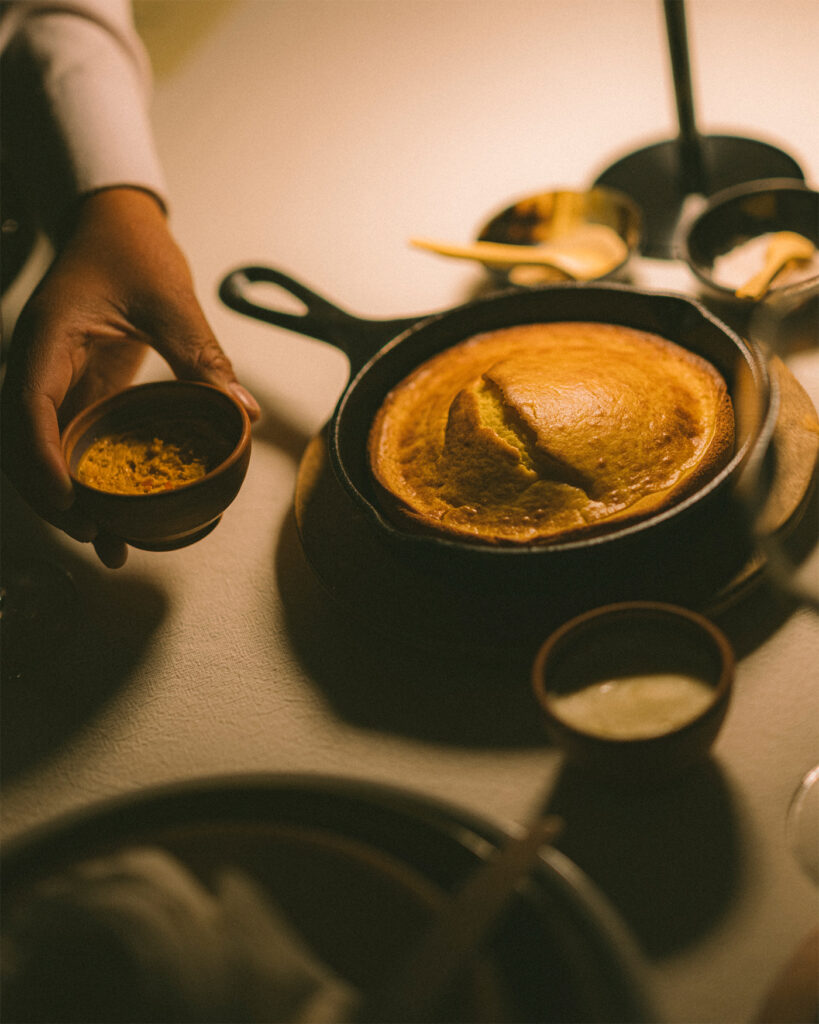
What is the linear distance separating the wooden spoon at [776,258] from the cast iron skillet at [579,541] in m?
0.15

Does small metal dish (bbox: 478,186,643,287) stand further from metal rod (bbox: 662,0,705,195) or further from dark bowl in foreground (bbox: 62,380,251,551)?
dark bowl in foreground (bbox: 62,380,251,551)

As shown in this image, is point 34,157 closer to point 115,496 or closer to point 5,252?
point 5,252

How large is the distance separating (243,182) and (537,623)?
4.70 feet

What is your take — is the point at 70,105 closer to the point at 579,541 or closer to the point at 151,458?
the point at 151,458

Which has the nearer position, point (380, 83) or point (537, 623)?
point (537, 623)

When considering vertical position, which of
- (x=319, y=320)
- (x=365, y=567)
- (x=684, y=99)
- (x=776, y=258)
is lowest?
(x=365, y=567)

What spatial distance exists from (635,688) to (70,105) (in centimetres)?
134

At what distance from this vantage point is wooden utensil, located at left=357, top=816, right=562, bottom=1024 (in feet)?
1.47

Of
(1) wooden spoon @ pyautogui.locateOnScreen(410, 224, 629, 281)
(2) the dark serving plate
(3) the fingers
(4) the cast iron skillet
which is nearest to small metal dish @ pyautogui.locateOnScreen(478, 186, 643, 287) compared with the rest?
(1) wooden spoon @ pyautogui.locateOnScreen(410, 224, 629, 281)

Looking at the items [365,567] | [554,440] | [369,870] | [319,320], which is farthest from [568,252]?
[369,870]

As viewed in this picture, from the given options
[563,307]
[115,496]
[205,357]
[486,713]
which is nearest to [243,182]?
[205,357]

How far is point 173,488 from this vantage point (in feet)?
3.04

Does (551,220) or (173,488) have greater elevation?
(551,220)

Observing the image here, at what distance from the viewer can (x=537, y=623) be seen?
2.77 feet
